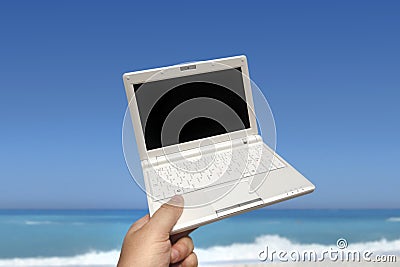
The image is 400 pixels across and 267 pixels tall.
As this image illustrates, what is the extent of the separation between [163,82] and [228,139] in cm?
42

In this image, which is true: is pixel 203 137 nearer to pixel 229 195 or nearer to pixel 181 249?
pixel 229 195

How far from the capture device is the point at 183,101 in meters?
1.70

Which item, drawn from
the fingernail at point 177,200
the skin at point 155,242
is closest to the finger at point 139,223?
the skin at point 155,242

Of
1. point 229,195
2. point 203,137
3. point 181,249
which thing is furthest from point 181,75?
point 181,249

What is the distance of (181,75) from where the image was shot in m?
1.70

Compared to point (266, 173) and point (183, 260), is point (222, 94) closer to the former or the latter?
point (266, 173)

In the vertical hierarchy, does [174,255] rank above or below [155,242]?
below

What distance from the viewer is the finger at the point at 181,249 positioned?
138 cm

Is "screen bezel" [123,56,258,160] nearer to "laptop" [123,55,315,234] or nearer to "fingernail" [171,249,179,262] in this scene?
"laptop" [123,55,315,234]

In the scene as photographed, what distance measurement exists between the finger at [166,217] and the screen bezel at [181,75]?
39cm

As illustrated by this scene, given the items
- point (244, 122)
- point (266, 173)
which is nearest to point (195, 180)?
point (266, 173)

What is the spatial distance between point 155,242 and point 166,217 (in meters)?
0.09

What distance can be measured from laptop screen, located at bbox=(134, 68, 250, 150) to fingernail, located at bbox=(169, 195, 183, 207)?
1.21 ft

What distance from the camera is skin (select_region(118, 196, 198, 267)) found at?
1.25 m
